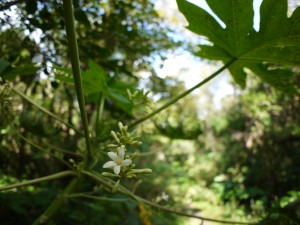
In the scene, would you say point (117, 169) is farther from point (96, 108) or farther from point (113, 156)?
point (96, 108)

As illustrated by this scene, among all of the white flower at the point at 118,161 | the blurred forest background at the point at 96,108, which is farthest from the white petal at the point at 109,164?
the blurred forest background at the point at 96,108

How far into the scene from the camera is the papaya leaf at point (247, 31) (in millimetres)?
1094

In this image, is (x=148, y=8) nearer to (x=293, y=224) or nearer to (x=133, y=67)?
(x=133, y=67)

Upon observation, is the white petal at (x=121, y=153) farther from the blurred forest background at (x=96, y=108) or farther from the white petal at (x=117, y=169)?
the blurred forest background at (x=96, y=108)

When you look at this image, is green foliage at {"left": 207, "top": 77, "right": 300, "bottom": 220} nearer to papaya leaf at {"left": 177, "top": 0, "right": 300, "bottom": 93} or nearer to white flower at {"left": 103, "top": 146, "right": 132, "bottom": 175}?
papaya leaf at {"left": 177, "top": 0, "right": 300, "bottom": 93}

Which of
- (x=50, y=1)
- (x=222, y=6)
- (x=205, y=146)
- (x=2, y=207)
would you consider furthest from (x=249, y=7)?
(x=205, y=146)

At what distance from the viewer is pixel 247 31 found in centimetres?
119

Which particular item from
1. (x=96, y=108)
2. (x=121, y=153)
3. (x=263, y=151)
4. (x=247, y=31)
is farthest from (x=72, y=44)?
(x=263, y=151)

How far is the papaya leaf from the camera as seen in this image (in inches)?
43.1

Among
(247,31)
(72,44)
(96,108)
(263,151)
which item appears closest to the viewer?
(72,44)

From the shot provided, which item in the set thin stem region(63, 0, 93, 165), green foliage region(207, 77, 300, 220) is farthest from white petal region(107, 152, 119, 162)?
green foliage region(207, 77, 300, 220)

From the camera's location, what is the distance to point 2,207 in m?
1.92

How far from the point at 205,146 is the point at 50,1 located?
11061mm

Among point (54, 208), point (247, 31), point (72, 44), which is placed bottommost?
point (54, 208)
